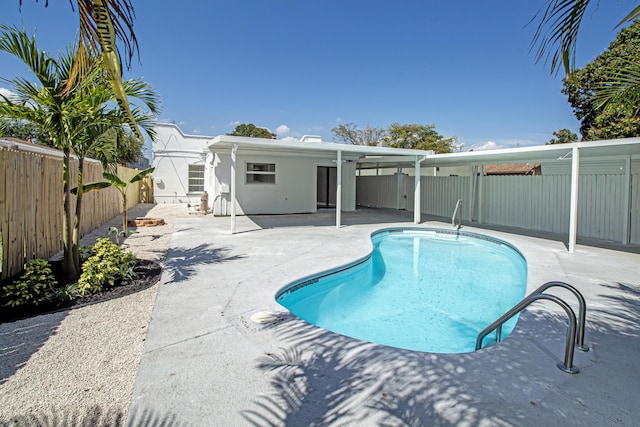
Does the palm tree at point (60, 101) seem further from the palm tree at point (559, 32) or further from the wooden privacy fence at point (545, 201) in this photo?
the wooden privacy fence at point (545, 201)

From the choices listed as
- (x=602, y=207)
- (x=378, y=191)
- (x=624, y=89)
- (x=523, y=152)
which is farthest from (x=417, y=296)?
(x=378, y=191)

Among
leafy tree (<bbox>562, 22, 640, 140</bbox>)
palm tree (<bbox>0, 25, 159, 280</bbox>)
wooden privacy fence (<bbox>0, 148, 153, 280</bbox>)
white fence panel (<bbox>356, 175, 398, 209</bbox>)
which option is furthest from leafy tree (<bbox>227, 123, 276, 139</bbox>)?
palm tree (<bbox>0, 25, 159, 280</bbox>)

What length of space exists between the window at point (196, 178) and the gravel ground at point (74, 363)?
17.5 meters

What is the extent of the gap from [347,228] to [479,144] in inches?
1534

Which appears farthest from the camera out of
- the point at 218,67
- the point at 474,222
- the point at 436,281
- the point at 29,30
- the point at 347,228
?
the point at 218,67

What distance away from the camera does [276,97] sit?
2678cm

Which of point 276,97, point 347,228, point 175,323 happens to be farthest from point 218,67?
point 175,323

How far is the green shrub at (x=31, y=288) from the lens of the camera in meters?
4.35

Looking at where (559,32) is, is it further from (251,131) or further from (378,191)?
(251,131)

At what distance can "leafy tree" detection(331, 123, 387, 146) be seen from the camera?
41.2 meters

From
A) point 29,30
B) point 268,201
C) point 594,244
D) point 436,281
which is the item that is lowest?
point 436,281

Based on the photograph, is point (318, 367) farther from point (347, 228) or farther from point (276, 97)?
point (276, 97)

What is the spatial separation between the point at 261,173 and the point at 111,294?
35.4 ft

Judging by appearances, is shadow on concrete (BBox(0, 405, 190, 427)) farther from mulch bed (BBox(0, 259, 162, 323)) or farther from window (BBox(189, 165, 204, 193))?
window (BBox(189, 165, 204, 193))
